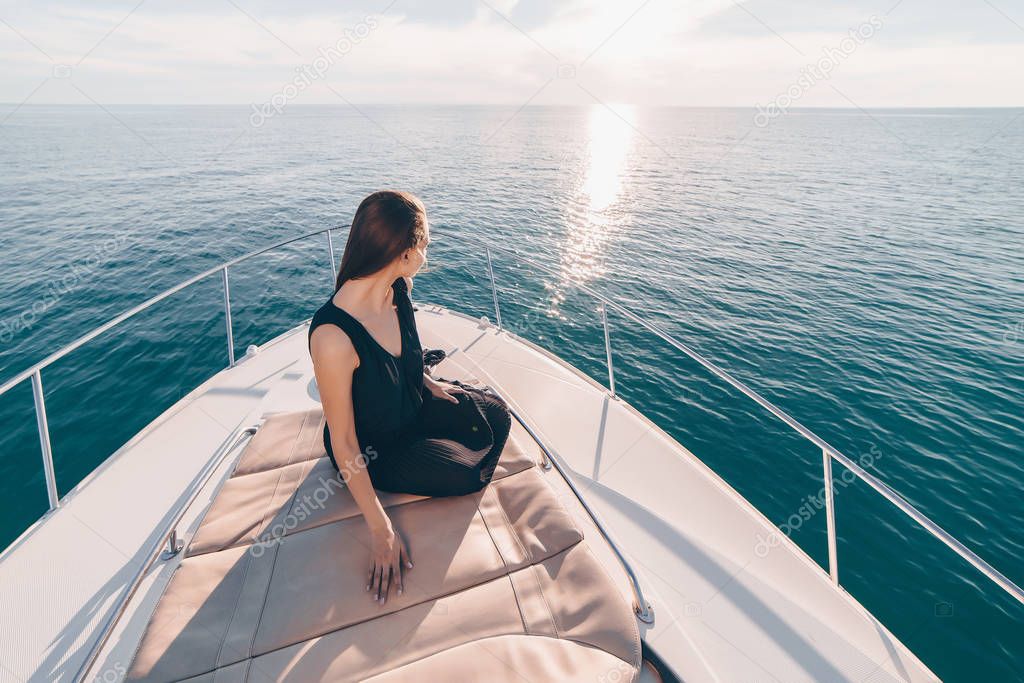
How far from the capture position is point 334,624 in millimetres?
1521

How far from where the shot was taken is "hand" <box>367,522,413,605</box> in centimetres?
162

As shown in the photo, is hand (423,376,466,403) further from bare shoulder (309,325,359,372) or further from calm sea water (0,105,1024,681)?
calm sea water (0,105,1024,681)

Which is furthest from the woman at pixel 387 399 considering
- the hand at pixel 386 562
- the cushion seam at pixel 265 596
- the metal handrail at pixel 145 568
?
the metal handrail at pixel 145 568

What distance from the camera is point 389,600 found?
5.27 feet

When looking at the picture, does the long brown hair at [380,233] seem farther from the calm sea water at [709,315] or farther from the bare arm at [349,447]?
the calm sea water at [709,315]

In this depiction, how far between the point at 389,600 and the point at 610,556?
1.13 metres

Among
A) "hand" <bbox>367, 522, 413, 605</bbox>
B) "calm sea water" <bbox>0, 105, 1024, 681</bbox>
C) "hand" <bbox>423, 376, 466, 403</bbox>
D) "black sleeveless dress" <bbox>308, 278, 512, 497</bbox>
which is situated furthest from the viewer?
"calm sea water" <bbox>0, 105, 1024, 681</bbox>

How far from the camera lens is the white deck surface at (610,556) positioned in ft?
6.50

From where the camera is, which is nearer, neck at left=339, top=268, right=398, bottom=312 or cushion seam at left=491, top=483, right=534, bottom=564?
cushion seam at left=491, top=483, right=534, bottom=564

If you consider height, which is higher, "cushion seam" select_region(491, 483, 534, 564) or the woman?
the woman

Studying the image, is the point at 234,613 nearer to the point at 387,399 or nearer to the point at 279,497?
the point at 279,497

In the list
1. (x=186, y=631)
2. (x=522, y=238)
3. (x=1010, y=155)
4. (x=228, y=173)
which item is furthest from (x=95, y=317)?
(x=1010, y=155)

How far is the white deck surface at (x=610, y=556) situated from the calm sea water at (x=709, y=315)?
2.86m

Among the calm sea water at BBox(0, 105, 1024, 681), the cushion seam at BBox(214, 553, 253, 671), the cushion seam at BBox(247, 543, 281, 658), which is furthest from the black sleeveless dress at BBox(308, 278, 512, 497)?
the calm sea water at BBox(0, 105, 1024, 681)
